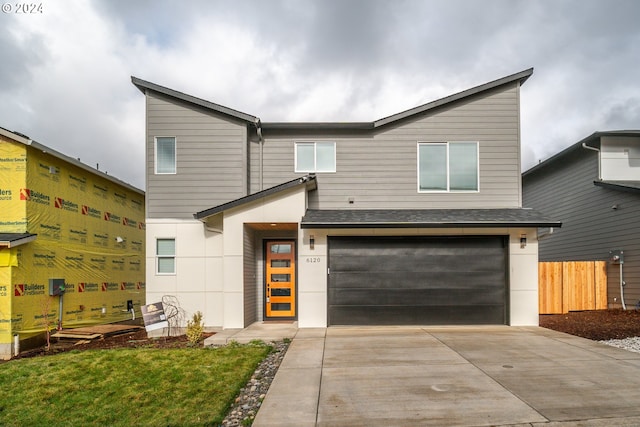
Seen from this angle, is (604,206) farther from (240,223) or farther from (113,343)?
(113,343)

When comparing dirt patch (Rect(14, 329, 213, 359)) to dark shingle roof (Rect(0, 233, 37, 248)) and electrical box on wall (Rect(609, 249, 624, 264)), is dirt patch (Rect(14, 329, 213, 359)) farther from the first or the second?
electrical box on wall (Rect(609, 249, 624, 264))

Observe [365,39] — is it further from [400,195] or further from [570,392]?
[570,392]

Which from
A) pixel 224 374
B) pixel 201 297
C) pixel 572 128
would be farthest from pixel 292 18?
pixel 572 128

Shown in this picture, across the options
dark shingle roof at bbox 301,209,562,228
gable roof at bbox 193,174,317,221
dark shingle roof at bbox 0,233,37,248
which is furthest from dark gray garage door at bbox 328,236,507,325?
dark shingle roof at bbox 0,233,37,248

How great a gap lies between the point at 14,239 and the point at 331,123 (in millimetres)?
8447

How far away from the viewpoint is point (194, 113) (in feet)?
37.7

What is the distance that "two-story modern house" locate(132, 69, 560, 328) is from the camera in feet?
34.3

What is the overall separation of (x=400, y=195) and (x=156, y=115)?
290 inches

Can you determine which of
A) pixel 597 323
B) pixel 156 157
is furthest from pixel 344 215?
pixel 597 323

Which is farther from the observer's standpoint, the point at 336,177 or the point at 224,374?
the point at 336,177

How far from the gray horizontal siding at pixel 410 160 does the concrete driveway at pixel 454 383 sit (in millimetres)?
4160

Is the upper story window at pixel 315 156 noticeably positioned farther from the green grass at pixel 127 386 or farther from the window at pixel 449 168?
the green grass at pixel 127 386

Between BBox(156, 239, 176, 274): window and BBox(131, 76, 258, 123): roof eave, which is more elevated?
BBox(131, 76, 258, 123): roof eave

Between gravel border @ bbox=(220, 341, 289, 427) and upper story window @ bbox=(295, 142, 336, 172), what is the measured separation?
5.72 m
